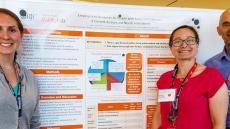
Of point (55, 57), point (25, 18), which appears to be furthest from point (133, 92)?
point (25, 18)

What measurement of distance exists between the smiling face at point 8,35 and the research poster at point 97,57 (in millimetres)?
279

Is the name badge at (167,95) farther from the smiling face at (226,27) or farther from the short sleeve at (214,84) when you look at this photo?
the smiling face at (226,27)

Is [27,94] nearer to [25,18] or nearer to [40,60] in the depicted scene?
[40,60]

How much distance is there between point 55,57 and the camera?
2078 millimetres

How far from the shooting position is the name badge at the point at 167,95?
188 cm

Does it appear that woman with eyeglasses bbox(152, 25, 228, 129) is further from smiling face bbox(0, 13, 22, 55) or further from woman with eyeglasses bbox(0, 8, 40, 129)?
smiling face bbox(0, 13, 22, 55)

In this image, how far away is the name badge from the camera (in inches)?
74.0

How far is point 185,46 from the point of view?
1.89m

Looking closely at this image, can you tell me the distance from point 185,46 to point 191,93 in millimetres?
300

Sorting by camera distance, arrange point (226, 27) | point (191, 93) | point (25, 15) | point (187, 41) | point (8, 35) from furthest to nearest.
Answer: point (226, 27) < point (25, 15) < point (187, 41) < point (191, 93) < point (8, 35)

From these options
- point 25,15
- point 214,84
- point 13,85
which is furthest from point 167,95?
point 25,15

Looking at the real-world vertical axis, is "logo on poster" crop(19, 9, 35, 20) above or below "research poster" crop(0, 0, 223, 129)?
above

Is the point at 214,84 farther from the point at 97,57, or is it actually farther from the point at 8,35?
the point at 8,35

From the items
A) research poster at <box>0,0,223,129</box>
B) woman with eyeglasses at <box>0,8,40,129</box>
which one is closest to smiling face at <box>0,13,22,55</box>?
woman with eyeglasses at <box>0,8,40,129</box>
